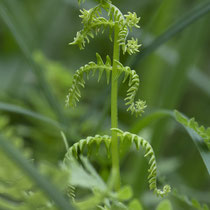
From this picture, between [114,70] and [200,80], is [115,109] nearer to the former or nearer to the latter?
[114,70]

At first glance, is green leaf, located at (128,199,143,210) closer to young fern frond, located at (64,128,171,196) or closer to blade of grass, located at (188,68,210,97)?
young fern frond, located at (64,128,171,196)

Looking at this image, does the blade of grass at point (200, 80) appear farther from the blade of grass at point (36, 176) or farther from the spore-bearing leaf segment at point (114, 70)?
the blade of grass at point (36, 176)

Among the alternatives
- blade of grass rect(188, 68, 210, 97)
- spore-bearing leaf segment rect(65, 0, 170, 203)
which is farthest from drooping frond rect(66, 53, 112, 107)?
blade of grass rect(188, 68, 210, 97)

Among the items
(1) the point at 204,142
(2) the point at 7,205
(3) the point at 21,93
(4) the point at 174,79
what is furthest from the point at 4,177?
(3) the point at 21,93

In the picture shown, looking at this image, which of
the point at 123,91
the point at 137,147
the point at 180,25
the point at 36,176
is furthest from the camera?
the point at 123,91

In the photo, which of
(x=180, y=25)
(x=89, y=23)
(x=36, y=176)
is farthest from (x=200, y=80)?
(x=36, y=176)

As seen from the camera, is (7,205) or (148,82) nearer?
(7,205)

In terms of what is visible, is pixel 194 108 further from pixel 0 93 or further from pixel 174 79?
pixel 0 93

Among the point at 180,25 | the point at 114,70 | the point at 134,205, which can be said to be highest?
the point at 180,25
